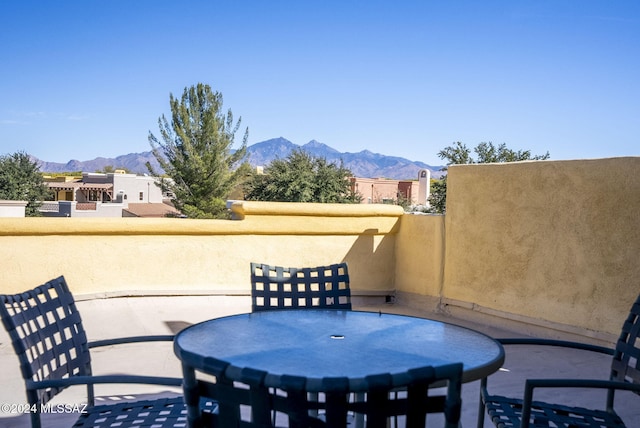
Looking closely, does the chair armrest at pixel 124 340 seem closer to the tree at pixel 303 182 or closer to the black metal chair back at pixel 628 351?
the black metal chair back at pixel 628 351

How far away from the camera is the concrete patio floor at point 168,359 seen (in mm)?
3144

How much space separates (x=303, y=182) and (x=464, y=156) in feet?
29.2

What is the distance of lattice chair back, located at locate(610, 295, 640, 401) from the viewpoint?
2.11 m

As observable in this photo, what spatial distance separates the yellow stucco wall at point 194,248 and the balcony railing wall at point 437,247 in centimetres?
1

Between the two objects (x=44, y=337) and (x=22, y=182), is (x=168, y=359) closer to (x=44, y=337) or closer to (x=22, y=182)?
(x=44, y=337)

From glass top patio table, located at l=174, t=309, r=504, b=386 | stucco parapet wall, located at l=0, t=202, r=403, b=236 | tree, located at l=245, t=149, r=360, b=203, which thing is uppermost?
tree, located at l=245, t=149, r=360, b=203

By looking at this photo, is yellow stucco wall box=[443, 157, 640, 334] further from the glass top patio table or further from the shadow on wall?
the glass top patio table

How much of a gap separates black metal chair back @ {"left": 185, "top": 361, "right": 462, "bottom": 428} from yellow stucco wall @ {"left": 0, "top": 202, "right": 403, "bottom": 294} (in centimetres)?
461

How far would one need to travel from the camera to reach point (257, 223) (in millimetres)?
5762

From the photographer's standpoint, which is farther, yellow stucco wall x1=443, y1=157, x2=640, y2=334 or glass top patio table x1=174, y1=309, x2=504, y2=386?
yellow stucco wall x1=443, y1=157, x2=640, y2=334

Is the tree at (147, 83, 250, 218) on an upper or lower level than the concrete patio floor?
upper

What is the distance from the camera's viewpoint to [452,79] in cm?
7262

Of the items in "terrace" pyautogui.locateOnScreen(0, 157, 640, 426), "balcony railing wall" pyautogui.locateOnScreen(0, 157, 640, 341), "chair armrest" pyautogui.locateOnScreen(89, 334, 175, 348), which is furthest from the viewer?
"balcony railing wall" pyautogui.locateOnScreen(0, 157, 640, 341)

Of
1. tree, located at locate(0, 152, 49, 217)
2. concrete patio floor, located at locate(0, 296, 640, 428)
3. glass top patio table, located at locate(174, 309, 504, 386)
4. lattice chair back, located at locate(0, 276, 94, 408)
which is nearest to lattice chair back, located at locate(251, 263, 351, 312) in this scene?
glass top patio table, located at locate(174, 309, 504, 386)
